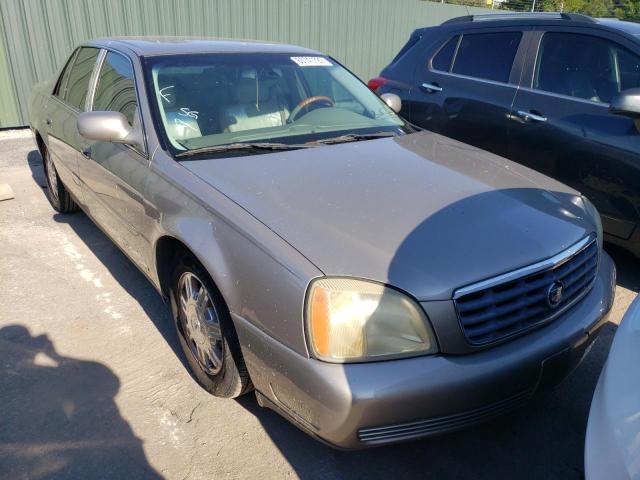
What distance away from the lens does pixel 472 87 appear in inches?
174

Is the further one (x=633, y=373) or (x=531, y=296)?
(x=531, y=296)

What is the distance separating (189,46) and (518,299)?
7.99 feet

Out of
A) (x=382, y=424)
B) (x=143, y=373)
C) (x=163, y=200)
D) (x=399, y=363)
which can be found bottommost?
(x=143, y=373)

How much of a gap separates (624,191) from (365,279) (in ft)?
8.37

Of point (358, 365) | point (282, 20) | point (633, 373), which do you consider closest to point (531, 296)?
point (633, 373)

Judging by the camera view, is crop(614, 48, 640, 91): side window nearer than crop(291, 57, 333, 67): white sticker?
No

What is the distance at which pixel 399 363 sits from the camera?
1.75 meters

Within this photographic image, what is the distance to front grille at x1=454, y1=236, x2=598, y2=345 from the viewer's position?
182cm

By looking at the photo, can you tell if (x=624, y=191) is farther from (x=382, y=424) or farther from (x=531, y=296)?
(x=382, y=424)

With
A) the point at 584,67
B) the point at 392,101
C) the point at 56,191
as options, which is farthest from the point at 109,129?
the point at 584,67

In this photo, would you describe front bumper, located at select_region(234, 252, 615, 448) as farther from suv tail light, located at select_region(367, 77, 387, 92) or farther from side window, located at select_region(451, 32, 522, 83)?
suv tail light, located at select_region(367, 77, 387, 92)

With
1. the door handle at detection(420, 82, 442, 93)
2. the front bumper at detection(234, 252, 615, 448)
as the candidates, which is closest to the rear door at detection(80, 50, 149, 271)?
the front bumper at detection(234, 252, 615, 448)

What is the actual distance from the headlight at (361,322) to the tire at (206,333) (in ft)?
1.85

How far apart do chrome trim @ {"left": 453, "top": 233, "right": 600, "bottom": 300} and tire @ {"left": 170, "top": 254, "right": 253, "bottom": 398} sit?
0.97 metres
